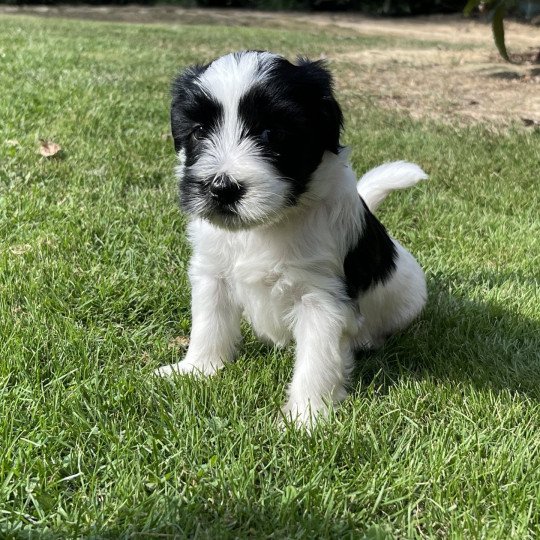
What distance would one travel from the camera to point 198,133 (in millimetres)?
2357

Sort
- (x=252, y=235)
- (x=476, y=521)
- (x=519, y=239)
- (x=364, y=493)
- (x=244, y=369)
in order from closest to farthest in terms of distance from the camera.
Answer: (x=476, y=521), (x=364, y=493), (x=252, y=235), (x=244, y=369), (x=519, y=239)

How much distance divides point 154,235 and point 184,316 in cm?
86

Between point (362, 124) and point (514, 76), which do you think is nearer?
point (362, 124)

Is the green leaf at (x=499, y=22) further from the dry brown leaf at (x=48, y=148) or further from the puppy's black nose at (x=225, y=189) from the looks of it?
the puppy's black nose at (x=225, y=189)

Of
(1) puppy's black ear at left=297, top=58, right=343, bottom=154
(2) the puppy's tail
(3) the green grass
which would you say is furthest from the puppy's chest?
(2) the puppy's tail

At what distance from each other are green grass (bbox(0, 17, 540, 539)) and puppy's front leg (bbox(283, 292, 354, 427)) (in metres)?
0.10

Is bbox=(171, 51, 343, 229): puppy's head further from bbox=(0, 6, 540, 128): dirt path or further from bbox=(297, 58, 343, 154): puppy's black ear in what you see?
bbox=(0, 6, 540, 128): dirt path

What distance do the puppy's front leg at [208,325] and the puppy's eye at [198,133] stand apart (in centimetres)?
62

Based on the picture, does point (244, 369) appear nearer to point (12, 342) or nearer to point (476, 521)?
point (12, 342)

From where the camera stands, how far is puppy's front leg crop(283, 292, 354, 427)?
245 cm

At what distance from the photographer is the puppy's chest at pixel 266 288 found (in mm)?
2488

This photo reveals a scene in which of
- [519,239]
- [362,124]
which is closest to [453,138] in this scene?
[362,124]

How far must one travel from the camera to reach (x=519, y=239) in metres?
4.20

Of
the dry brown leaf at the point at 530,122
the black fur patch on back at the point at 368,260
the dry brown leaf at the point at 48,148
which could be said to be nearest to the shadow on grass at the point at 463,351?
the black fur patch on back at the point at 368,260
